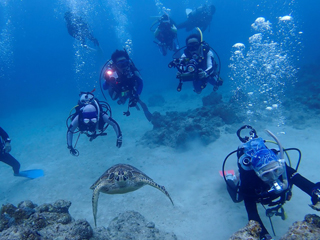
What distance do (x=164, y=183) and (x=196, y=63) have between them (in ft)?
14.2

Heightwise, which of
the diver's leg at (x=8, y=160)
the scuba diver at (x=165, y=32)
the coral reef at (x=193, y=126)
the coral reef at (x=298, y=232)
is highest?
the scuba diver at (x=165, y=32)

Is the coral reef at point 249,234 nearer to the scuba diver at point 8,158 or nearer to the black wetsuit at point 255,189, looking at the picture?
the black wetsuit at point 255,189

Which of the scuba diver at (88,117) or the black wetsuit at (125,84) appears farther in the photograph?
the black wetsuit at (125,84)

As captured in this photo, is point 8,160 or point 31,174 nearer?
point 8,160

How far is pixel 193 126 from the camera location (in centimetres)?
887

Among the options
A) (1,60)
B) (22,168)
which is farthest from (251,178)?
(1,60)

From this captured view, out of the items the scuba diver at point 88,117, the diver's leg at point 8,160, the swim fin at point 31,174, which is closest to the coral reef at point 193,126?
the scuba diver at point 88,117

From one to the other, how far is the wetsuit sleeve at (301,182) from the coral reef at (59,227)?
2.48 meters

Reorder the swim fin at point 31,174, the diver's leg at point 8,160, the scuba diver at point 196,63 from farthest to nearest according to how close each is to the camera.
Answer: the swim fin at point 31,174 → the diver's leg at point 8,160 → the scuba diver at point 196,63

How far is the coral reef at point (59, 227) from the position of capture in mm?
2516

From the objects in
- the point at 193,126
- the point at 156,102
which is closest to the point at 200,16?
the point at 156,102

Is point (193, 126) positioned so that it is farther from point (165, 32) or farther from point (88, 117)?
point (165, 32)

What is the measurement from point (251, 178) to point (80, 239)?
2967 mm

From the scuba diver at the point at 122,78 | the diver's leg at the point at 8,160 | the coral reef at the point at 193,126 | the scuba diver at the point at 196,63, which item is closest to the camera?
the scuba diver at the point at 196,63
